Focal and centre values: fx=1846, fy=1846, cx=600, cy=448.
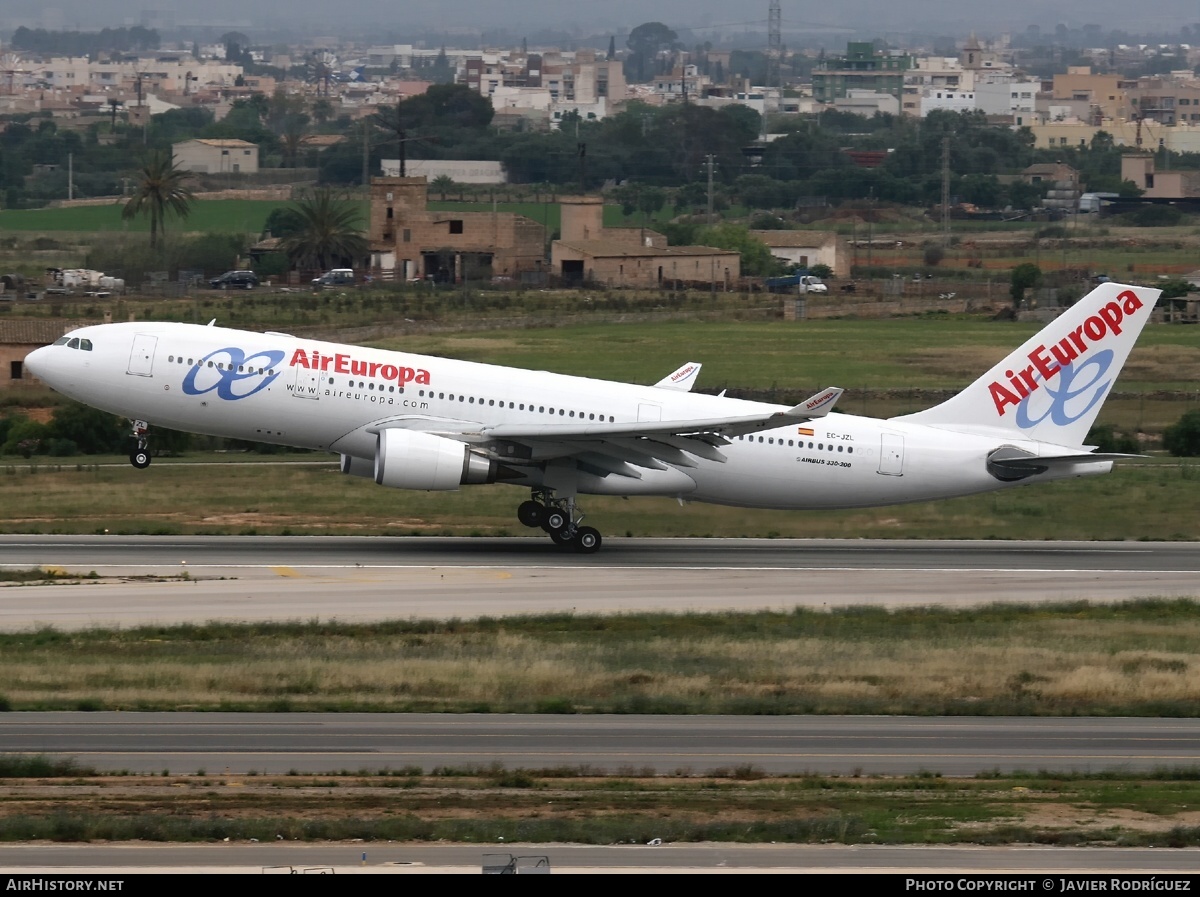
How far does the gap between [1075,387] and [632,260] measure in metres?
86.0

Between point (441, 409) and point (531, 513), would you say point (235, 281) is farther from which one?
point (441, 409)

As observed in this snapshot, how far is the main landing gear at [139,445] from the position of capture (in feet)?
143

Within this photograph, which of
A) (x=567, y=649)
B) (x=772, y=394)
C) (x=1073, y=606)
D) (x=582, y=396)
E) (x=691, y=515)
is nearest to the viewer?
(x=567, y=649)

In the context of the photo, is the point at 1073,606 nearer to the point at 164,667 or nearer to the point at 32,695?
the point at 164,667

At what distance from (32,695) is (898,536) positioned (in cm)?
2656

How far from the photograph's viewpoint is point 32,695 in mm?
27688

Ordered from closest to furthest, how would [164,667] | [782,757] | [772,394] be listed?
[782,757], [164,667], [772,394]

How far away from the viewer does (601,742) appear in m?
25.3

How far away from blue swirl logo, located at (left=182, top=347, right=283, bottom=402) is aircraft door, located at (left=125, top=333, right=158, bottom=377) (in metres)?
0.97

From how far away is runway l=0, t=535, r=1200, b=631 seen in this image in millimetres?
35969

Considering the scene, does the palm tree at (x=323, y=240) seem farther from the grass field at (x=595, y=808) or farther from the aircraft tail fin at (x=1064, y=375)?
the grass field at (x=595, y=808)

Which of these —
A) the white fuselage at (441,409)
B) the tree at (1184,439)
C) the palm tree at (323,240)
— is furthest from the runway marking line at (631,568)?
the palm tree at (323,240)

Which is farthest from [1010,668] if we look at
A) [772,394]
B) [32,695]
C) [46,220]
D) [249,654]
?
[46,220]

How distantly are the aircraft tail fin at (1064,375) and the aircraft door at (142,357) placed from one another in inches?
766
